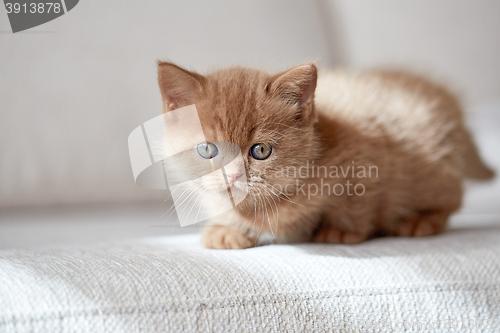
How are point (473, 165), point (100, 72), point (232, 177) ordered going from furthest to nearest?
1. point (473, 165)
2. point (100, 72)
3. point (232, 177)

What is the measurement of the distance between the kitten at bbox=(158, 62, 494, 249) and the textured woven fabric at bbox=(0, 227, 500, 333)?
0.48 feet

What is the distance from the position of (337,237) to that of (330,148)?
0.80 ft

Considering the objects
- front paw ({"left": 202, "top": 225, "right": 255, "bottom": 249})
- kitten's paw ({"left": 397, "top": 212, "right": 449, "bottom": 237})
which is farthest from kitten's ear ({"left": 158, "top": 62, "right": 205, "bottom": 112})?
kitten's paw ({"left": 397, "top": 212, "right": 449, "bottom": 237})

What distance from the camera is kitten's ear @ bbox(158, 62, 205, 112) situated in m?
0.83

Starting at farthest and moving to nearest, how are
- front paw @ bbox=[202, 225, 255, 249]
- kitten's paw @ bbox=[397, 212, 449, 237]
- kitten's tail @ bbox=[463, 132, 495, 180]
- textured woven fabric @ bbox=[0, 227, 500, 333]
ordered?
1. kitten's tail @ bbox=[463, 132, 495, 180]
2. kitten's paw @ bbox=[397, 212, 449, 237]
3. front paw @ bbox=[202, 225, 255, 249]
4. textured woven fabric @ bbox=[0, 227, 500, 333]

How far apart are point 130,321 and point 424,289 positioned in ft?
1.81

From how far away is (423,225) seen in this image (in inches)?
43.6

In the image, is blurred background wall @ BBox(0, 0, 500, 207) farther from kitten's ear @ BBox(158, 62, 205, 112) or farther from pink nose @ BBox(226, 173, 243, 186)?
pink nose @ BBox(226, 173, 243, 186)

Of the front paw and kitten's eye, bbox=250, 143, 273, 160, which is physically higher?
kitten's eye, bbox=250, 143, 273, 160

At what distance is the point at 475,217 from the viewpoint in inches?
56.7
